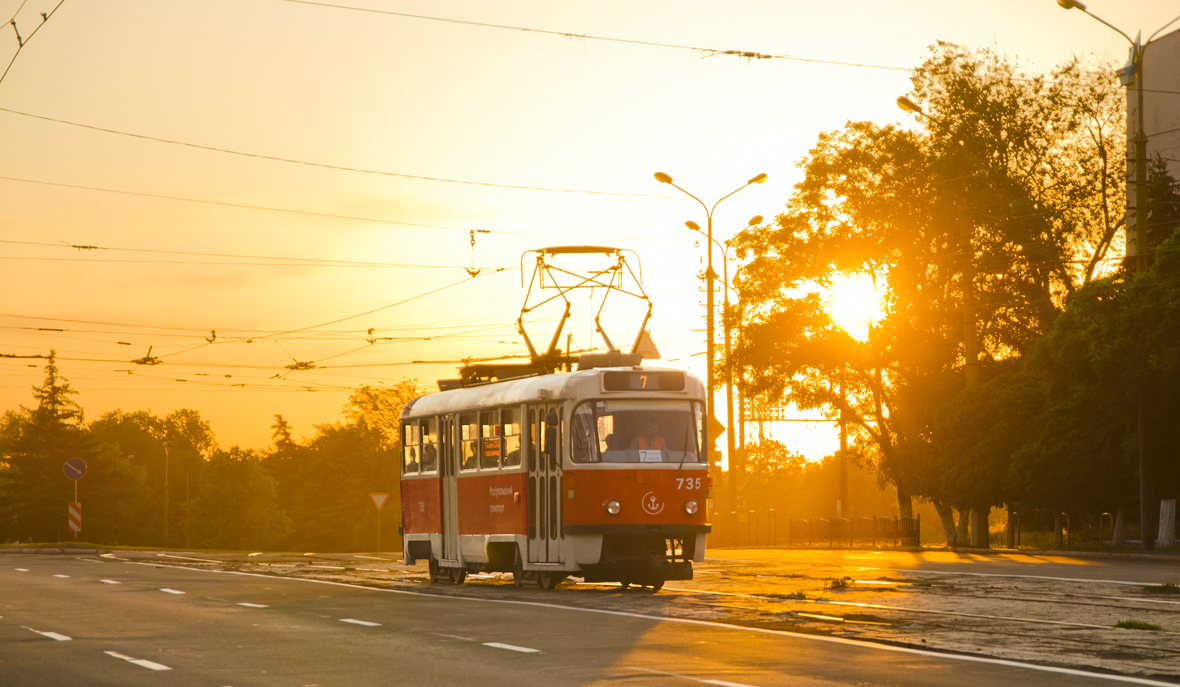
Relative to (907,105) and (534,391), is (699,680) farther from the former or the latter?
(907,105)

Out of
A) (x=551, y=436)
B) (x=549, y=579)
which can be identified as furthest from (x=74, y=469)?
(x=551, y=436)

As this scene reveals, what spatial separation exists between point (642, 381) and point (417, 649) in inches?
339

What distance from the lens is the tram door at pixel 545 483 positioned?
2061cm

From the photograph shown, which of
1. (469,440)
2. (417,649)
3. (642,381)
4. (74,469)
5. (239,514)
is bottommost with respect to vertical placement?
(239,514)

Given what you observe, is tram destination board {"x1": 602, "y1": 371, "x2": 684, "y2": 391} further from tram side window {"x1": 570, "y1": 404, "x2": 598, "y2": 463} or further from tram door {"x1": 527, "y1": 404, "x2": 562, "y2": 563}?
tram door {"x1": 527, "y1": 404, "x2": 562, "y2": 563}

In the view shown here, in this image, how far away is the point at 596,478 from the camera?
2016 centimetres

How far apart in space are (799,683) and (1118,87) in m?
41.4

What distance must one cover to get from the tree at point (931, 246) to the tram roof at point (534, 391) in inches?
885

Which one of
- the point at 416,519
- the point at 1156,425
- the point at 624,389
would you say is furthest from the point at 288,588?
the point at 1156,425

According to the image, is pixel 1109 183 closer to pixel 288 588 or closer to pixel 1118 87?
pixel 1118 87

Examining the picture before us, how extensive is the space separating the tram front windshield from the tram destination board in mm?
207

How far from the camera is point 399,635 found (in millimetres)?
14086

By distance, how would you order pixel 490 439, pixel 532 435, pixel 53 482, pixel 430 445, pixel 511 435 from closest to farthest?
pixel 532 435 < pixel 511 435 < pixel 490 439 < pixel 430 445 < pixel 53 482

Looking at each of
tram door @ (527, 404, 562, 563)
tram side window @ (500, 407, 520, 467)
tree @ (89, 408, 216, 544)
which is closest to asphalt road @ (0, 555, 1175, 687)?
tram door @ (527, 404, 562, 563)
